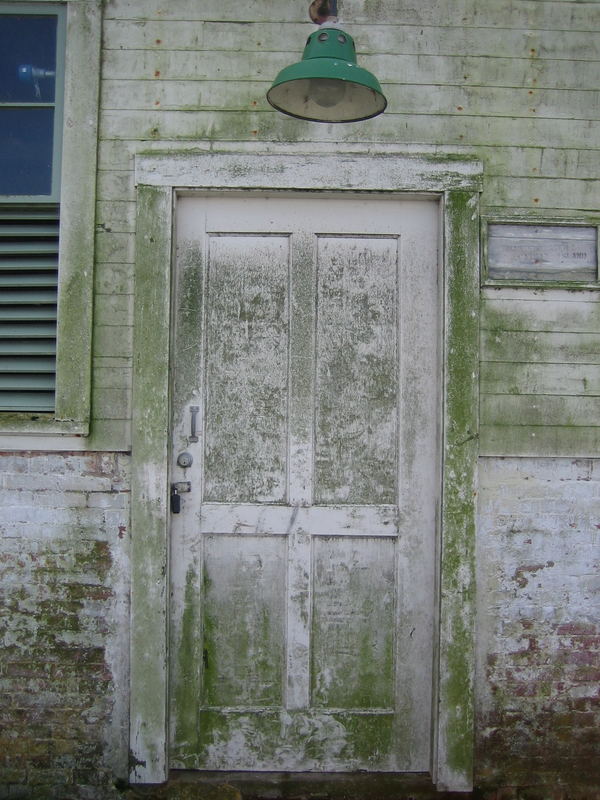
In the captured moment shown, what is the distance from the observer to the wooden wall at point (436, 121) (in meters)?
3.38

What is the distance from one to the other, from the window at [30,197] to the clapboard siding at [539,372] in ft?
6.37

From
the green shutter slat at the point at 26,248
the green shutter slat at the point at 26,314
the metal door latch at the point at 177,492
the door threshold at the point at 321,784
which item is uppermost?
the green shutter slat at the point at 26,248

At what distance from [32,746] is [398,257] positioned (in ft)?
8.89

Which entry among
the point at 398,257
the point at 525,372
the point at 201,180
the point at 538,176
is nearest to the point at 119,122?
the point at 201,180

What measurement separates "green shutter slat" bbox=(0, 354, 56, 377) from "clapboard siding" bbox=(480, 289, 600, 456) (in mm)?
1915

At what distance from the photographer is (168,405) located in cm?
335

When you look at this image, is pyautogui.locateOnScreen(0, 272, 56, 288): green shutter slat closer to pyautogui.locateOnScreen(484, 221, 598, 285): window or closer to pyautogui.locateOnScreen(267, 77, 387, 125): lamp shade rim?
pyautogui.locateOnScreen(267, 77, 387, 125): lamp shade rim

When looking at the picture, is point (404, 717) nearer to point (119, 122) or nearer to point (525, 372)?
point (525, 372)

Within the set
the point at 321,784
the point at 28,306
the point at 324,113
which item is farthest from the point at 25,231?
the point at 321,784

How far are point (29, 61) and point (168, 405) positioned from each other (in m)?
1.66

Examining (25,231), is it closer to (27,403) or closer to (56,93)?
(56,93)

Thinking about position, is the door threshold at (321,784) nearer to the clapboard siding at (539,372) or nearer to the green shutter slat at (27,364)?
the clapboard siding at (539,372)

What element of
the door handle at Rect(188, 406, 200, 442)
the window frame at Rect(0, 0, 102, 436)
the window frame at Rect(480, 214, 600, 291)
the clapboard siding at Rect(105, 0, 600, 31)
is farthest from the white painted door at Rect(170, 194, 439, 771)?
the clapboard siding at Rect(105, 0, 600, 31)

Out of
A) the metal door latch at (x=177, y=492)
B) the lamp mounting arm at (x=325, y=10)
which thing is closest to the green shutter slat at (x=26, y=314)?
the metal door latch at (x=177, y=492)
